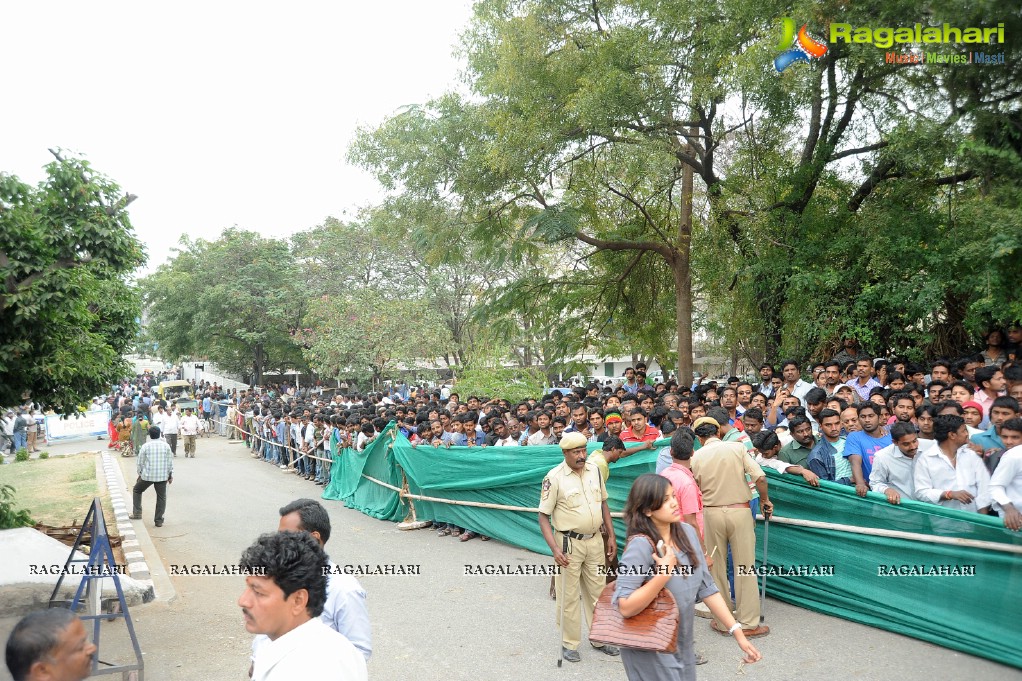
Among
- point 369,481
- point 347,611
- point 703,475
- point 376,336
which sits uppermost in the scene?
point 376,336

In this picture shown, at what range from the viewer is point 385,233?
18.3 m

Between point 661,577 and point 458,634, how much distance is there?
157 inches

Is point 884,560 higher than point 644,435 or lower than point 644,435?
lower

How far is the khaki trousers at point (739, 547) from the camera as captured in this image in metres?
6.39

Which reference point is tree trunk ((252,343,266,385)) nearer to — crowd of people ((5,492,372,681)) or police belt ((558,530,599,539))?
police belt ((558,530,599,539))

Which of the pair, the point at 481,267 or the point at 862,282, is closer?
the point at 862,282

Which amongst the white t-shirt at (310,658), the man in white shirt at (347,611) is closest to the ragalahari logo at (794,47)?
the man in white shirt at (347,611)

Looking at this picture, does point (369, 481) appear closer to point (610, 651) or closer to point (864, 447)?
point (610, 651)

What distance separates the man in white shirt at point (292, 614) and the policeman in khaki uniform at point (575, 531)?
135 inches

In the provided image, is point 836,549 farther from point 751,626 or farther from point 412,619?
point 412,619

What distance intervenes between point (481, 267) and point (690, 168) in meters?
18.8

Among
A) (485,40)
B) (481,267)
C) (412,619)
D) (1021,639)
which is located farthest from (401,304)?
(1021,639)

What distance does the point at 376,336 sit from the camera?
30938 mm

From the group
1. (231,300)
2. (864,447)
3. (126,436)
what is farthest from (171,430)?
(864,447)
